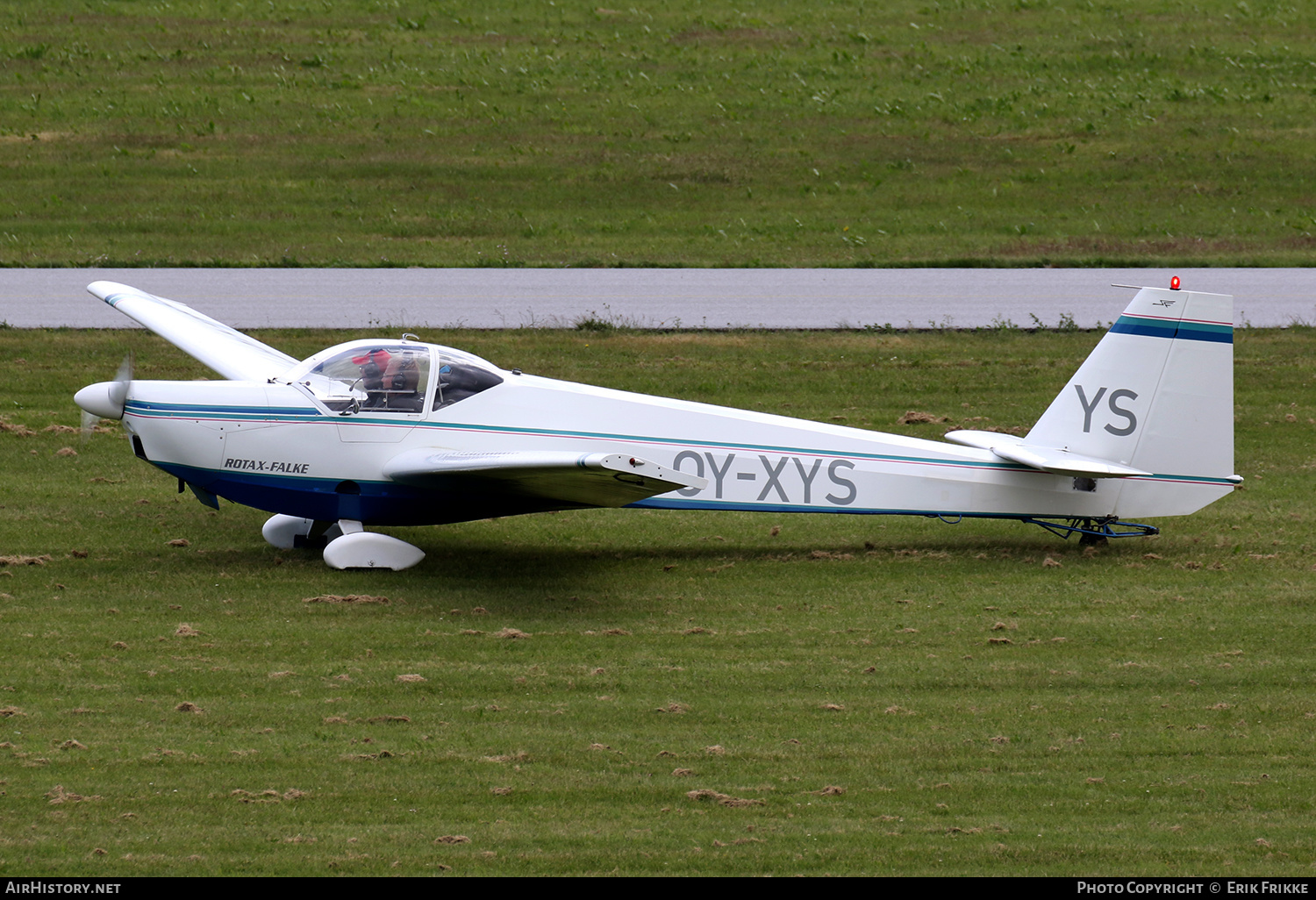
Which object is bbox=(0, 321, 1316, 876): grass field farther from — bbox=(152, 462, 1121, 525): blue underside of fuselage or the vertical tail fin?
the vertical tail fin

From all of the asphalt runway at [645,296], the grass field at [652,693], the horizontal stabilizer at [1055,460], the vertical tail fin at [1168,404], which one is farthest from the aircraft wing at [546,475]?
the asphalt runway at [645,296]

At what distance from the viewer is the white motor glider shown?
40.8ft

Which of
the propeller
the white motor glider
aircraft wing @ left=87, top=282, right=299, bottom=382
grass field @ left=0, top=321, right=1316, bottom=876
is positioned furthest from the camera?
aircraft wing @ left=87, top=282, right=299, bottom=382

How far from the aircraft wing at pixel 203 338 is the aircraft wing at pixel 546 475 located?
8.84 ft

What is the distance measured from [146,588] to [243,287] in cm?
1243

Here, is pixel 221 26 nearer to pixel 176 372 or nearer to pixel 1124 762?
pixel 176 372

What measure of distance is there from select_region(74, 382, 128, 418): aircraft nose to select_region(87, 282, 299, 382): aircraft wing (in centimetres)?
200

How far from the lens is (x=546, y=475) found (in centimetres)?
1171

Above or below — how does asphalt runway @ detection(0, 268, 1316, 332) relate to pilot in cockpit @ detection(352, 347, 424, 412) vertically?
above

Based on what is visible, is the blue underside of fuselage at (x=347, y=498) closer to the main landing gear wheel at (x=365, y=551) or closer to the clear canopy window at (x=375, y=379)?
the main landing gear wheel at (x=365, y=551)

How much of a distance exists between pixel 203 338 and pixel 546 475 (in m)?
5.67

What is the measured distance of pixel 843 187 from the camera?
30438mm

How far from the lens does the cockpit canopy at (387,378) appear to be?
496 inches

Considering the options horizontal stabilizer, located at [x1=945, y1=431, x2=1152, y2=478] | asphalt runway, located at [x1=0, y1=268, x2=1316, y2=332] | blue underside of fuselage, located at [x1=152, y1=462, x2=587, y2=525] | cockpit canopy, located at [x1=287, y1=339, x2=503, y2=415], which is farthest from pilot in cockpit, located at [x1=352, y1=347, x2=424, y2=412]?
asphalt runway, located at [x1=0, y1=268, x2=1316, y2=332]
